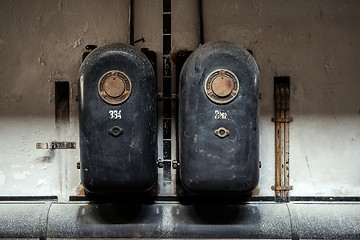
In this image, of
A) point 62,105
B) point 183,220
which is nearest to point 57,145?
point 62,105

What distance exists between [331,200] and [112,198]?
1222 mm

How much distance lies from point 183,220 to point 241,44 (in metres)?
1.01

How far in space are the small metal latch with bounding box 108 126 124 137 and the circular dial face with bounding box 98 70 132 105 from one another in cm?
12

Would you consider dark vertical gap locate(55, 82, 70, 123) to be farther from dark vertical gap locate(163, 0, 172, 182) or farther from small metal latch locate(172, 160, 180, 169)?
small metal latch locate(172, 160, 180, 169)

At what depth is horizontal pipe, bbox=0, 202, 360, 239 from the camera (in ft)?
7.53

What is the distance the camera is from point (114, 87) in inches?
81.8

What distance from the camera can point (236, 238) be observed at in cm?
230

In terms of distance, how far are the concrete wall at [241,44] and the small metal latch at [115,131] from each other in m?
0.45

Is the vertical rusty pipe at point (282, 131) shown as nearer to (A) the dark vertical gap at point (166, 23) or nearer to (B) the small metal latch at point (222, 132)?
(B) the small metal latch at point (222, 132)

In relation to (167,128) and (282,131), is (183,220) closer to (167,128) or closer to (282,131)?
(167,128)

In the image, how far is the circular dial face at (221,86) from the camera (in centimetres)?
206

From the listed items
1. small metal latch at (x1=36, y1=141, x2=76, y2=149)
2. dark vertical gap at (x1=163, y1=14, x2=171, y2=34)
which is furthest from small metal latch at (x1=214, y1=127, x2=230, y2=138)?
small metal latch at (x1=36, y1=141, x2=76, y2=149)

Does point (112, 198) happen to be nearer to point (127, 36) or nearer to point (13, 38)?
point (127, 36)

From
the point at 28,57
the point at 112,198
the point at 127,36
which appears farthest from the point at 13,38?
the point at 112,198
